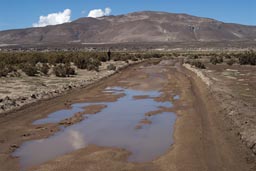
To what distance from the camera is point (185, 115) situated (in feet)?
49.1

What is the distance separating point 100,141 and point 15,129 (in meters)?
3.18

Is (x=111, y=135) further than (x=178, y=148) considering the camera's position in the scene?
Yes

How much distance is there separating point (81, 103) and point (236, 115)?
7.52 m

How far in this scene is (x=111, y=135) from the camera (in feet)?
38.9

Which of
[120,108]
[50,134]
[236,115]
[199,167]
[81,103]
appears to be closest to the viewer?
[199,167]

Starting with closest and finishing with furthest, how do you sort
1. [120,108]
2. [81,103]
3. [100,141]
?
[100,141] < [120,108] < [81,103]

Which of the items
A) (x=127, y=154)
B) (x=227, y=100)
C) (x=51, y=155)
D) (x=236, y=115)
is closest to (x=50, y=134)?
(x=51, y=155)

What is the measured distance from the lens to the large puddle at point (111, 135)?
9.78m

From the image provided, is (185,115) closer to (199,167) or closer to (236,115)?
(236,115)

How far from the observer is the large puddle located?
9.78 meters

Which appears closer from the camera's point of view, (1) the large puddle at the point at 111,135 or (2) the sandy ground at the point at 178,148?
(2) the sandy ground at the point at 178,148

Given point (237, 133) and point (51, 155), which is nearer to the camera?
point (51, 155)

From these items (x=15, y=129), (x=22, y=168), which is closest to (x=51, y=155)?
(x=22, y=168)

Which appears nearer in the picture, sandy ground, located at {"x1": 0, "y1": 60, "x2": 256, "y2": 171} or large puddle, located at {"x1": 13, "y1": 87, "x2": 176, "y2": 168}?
sandy ground, located at {"x1": 0, "y1": 60, "x2": 256, "y2": 171}
